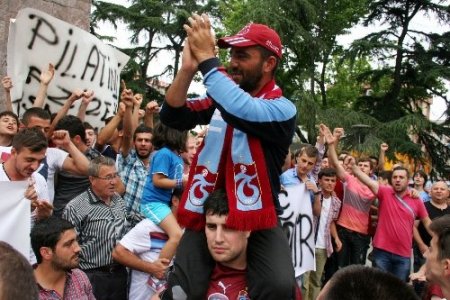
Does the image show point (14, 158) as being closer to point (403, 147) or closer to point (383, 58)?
point (403, 147)

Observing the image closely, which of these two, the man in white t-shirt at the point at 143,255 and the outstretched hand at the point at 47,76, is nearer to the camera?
the man in white t-shirt at the point at 143,255

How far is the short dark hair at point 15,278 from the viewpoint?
1811 millimetres

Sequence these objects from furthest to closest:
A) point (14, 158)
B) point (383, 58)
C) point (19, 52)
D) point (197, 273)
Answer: point (383, 58) < point (19, 52) < point (14, 158) < point (197, 273)

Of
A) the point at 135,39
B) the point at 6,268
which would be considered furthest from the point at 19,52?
the point at 135,39

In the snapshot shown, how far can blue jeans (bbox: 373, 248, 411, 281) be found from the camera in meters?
8.31

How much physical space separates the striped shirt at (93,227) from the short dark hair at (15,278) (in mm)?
3184

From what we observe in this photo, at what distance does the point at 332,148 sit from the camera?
7402mm

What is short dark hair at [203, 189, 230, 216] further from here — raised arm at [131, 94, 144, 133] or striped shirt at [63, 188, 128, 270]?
raised arm at [131, 94, 144, 133]

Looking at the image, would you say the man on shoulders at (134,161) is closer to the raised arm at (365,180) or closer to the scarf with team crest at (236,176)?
the scarf with team crest at (236,176)

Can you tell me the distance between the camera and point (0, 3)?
7188 millimetres

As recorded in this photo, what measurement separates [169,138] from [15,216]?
5.47 ft

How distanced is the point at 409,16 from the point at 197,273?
19888mm

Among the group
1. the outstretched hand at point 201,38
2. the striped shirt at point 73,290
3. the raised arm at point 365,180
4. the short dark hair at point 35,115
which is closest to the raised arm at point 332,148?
the raised arm at point 365,180

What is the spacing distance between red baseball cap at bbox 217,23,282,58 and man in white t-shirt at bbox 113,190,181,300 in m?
2.44
